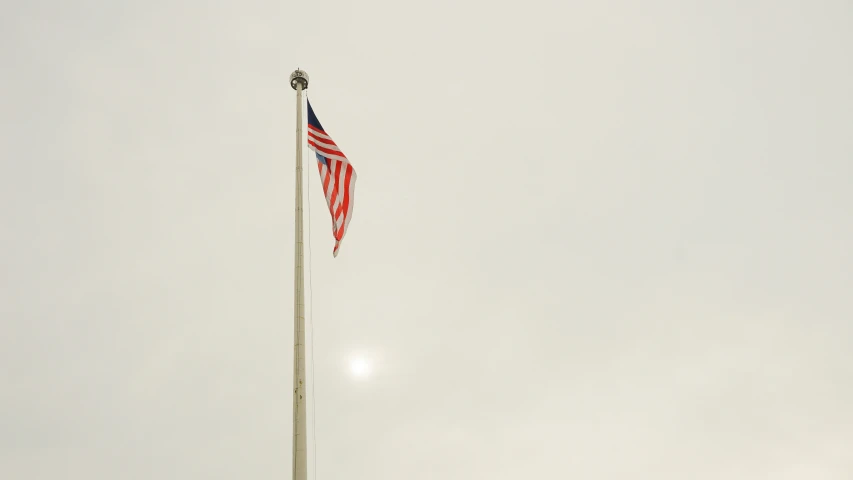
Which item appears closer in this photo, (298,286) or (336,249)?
(298,286)

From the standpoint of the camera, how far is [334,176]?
67.4 ft

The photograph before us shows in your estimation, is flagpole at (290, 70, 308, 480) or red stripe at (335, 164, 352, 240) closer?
flagpole at (290, 70, 308, 480)

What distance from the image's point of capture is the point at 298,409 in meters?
14.3

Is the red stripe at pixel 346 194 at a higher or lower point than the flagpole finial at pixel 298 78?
lower

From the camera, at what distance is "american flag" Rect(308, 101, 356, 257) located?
20.1 m

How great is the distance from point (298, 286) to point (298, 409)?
3.60 meters

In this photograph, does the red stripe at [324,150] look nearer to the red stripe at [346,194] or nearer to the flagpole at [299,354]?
the red stripe at [346,194]

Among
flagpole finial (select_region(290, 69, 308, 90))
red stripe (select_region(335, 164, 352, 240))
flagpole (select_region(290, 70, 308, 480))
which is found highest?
flagpole finial (select_region(290, 69, 308, 90))

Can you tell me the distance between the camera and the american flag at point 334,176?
66.0 ft

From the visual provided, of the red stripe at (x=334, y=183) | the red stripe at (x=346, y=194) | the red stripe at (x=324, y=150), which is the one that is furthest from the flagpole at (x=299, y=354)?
the red stripe at (x=346, y=194)

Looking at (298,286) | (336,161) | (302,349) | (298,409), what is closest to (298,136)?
(336,161)

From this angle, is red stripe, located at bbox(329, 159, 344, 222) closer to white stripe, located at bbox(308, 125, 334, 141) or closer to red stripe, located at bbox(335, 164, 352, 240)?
red stripe, located at bbox(335, 164, 352, 240)

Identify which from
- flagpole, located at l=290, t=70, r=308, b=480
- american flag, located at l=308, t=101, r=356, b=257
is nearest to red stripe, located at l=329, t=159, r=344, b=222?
american flag, located at l=308, t=101, r=356, b=257

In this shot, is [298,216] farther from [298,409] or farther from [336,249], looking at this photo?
[298,409]
